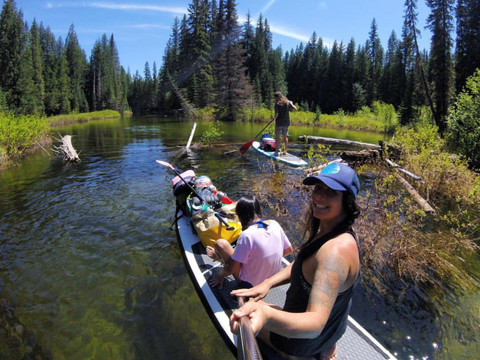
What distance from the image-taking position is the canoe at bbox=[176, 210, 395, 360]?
2.94 m

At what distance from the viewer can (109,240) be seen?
254 inches

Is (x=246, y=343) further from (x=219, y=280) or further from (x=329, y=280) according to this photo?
(x=219, y=280)

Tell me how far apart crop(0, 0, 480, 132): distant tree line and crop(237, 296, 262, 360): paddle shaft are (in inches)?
886

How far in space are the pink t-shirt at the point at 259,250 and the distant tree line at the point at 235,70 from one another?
20749mm

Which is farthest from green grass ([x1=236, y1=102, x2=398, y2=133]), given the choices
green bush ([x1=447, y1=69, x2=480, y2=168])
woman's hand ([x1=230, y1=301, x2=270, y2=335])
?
woman's hand ([x1=230, y1=301, x2=270, y2=335])

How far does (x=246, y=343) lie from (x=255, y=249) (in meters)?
2.03

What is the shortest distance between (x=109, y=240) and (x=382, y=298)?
5.56 metres

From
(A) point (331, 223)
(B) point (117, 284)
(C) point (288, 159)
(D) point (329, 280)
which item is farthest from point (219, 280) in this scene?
(C) point (288, 159)

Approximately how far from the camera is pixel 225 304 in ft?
11.9

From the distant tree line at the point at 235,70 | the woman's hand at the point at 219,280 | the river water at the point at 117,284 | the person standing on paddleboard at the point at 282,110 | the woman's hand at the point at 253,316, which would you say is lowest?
the river water at the point at 117,284

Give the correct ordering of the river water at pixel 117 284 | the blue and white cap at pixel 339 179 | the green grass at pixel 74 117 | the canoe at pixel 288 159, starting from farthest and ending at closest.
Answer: the green grass at pixel 74 117 < the canoe at pixel 288 159 < the river water at pixel 117 284 < the blue and white cap at pixel 339 179

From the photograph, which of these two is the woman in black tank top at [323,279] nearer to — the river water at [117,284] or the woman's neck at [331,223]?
the woman's neck at [331,223]

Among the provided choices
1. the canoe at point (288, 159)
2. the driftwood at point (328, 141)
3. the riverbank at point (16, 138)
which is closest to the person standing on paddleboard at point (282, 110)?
the canoe at point (288, 159)

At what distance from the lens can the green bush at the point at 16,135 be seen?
1262 cm
